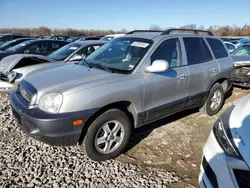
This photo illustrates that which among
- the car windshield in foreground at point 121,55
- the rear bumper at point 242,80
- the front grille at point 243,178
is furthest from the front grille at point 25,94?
the rear bumper at point 242,80

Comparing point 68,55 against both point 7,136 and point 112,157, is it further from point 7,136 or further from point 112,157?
point 112,157

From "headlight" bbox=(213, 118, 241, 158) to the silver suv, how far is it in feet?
3.92

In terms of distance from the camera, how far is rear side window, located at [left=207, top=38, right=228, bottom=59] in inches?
182

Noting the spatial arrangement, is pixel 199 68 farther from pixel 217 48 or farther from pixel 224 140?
pixel 224 140

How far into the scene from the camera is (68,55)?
6.73 meters

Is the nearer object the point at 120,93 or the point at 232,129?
the point at 232,129

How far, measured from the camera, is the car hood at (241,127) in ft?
5.73

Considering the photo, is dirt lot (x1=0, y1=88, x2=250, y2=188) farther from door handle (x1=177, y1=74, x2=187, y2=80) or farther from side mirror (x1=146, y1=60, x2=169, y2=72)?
side mirror (x1=146, y1=60, x2=169, y2=72)

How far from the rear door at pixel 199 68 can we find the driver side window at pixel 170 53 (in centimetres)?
23

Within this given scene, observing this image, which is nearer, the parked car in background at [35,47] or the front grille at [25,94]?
the front grille at [25,94]

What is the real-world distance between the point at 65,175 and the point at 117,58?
1924 millimetres

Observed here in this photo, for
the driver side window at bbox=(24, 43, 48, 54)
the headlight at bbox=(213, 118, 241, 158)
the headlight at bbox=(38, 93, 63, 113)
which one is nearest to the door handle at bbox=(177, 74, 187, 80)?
the headlight at bbox=(213, 118, 241, 158)

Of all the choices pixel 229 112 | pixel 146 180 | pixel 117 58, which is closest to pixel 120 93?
pixel 117 58

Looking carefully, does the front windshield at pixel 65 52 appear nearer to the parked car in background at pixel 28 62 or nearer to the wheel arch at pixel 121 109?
the parked car in background at pixel 28 62
